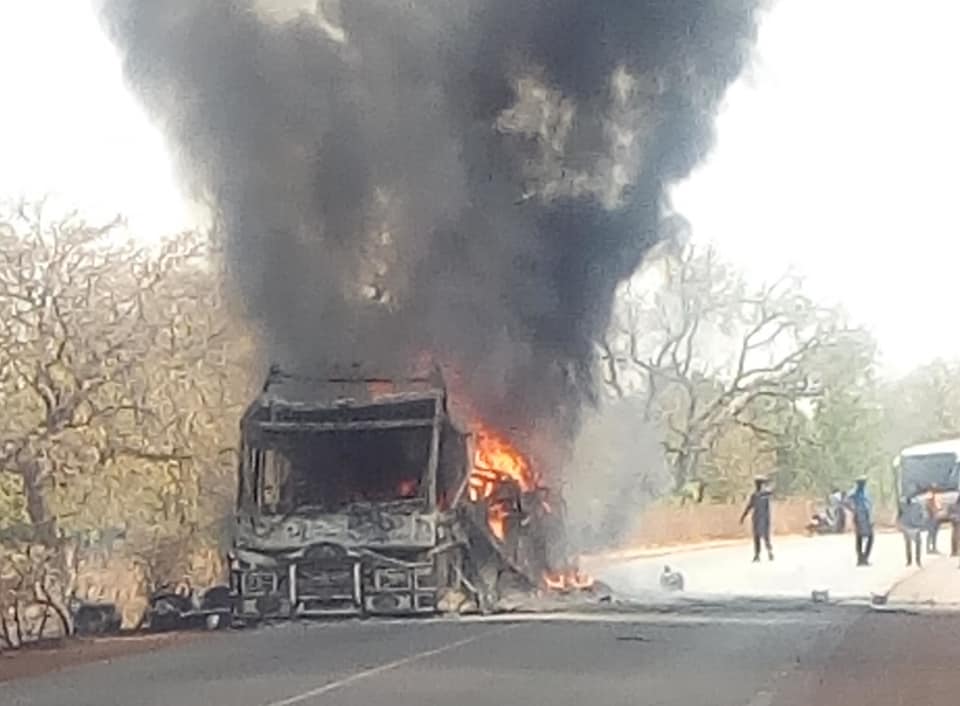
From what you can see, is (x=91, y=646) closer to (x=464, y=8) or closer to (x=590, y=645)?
(x=590, y=645)

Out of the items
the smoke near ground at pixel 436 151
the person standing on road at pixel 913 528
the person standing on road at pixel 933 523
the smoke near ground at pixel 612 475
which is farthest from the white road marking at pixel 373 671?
the person standing on road at pixel 933 523

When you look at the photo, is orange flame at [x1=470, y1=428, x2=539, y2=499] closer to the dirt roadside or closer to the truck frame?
the truck frame

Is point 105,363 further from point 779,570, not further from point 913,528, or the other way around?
point 913,528

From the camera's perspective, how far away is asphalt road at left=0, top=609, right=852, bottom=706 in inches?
470

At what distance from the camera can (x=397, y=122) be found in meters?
22.3

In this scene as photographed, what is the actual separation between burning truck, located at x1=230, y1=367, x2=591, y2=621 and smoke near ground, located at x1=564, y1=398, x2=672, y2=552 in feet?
9.69

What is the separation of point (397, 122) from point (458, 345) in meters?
2.62

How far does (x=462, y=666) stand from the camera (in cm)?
1380

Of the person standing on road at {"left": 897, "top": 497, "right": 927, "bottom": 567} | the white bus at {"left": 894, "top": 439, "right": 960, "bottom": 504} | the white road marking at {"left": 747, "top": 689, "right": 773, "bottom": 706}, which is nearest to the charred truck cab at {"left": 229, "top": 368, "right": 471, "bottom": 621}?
the person standing on road at {"left": 897, "top": 497, "right": 927, "bottom": 567}

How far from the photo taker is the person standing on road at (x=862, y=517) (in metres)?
23.0

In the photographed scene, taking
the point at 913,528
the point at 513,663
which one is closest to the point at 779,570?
the point at 913,528

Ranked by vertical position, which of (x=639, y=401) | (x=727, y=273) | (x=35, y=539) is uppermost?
(x=727, y=273)

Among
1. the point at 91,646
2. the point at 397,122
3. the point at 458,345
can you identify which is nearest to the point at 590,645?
the point at 91,646

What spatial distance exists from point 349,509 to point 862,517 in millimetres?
7402
